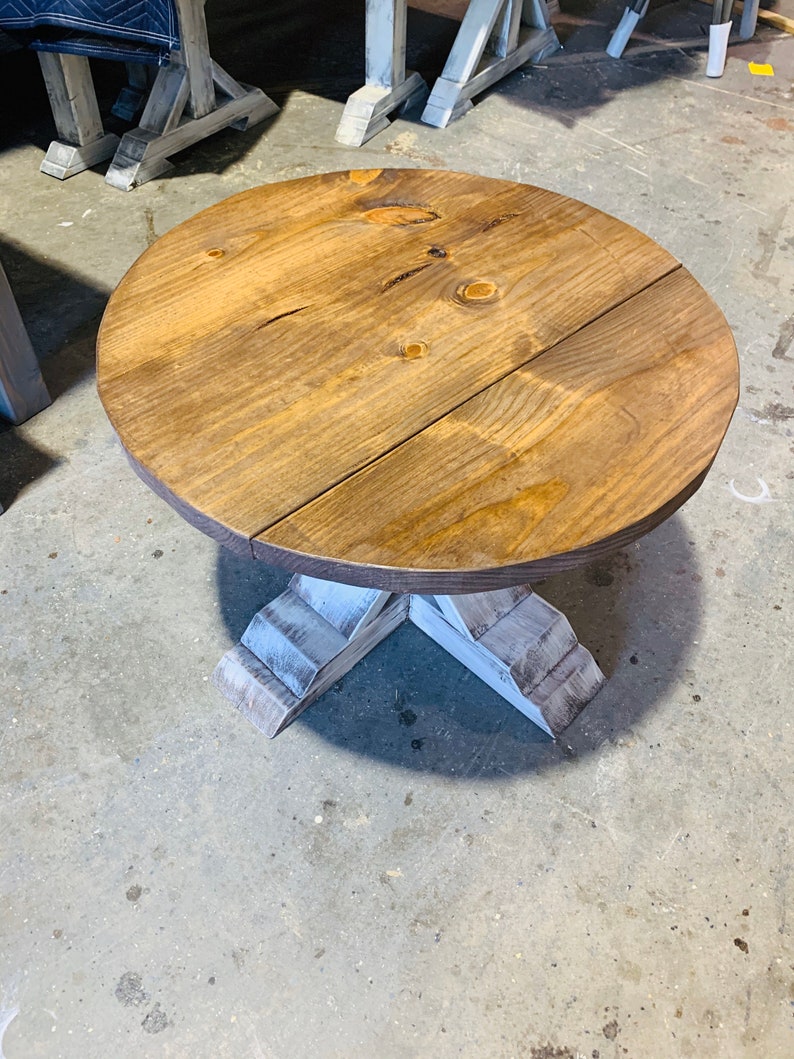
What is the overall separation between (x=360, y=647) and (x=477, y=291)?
0.66 m

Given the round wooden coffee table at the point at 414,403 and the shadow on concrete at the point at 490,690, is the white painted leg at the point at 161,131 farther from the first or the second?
the shadow on concrete at the point at 490,690

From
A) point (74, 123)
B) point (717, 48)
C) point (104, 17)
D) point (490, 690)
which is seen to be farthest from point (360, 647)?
point (717, 48)

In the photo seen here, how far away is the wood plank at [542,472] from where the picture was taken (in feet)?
3.12

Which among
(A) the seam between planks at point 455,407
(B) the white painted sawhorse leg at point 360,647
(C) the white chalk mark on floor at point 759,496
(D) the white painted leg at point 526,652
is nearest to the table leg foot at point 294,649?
(B) the white painted sawhorse leg at point 360,647

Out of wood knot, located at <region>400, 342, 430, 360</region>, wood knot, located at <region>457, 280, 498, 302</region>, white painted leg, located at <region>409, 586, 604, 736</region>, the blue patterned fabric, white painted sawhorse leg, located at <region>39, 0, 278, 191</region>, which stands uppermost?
the blue patterned fabric

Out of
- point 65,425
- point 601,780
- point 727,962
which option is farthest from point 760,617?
point 65,425

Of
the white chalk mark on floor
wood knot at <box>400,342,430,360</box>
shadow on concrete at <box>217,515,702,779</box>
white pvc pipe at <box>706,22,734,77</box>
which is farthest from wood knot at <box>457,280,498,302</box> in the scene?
white pvc pipe at <box>706,22,734,77</box>

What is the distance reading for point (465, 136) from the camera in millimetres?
3025

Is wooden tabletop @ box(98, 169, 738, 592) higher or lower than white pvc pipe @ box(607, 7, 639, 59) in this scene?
higher

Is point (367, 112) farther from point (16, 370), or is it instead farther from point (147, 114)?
point (16, 370)

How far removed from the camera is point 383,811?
1388 millimetres

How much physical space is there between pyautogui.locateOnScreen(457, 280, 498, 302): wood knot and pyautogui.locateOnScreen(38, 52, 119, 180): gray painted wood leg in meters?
1.97

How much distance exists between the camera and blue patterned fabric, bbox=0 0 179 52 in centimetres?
238

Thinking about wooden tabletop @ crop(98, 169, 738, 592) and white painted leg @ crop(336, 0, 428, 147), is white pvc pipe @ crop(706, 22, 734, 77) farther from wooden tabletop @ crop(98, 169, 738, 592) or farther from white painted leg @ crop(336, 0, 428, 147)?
wooden tabletop @ crop(98, 169, 738, 592)
